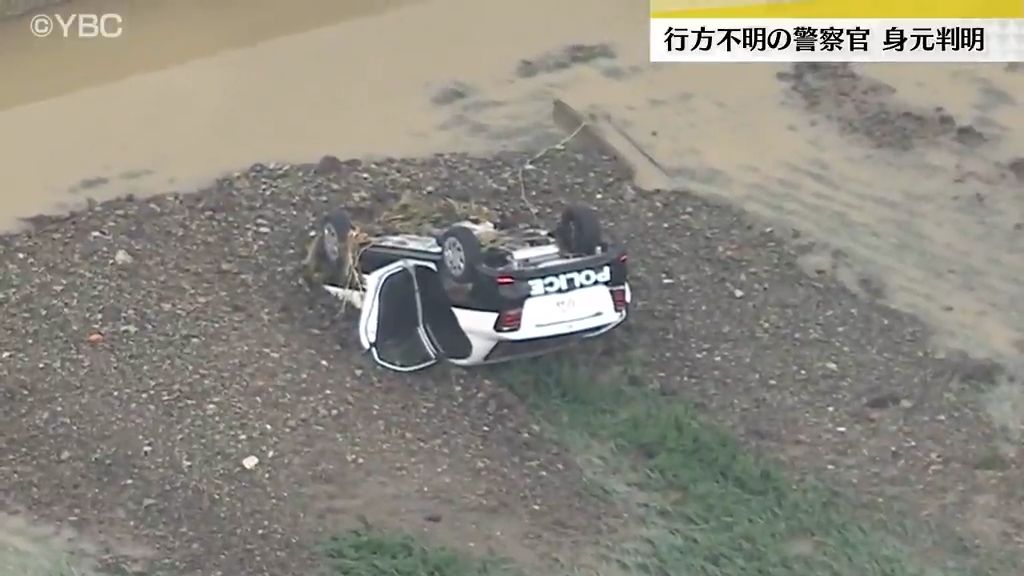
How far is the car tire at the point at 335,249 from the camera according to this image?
456 centimetres

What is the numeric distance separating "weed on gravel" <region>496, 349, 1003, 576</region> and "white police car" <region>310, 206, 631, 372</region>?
0.69ft

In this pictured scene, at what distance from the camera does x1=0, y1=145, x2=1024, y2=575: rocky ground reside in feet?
12.9

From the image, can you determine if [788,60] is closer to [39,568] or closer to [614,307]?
[614,307]

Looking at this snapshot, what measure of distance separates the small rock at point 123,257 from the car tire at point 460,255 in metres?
1.23

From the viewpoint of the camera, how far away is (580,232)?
4.34 meters

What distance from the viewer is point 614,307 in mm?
4141

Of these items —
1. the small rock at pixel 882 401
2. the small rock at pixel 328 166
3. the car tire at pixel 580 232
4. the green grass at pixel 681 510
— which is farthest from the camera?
the small rock at pixel 328 166

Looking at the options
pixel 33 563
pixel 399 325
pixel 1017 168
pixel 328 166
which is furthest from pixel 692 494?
pixel 1017 168

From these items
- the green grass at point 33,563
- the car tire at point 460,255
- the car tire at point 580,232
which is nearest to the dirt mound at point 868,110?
the car tire at point 580,232

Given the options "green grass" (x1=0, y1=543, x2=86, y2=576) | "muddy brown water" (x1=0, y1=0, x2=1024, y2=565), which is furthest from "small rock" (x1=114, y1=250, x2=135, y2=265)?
"green grass" (x1=0, y1=543, x2=86, y2=576)

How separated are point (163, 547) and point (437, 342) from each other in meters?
1.07

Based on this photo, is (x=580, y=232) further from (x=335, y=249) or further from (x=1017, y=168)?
(x=1017, y=168)

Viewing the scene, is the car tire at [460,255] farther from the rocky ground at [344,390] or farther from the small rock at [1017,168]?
the small rock at [1017,168]

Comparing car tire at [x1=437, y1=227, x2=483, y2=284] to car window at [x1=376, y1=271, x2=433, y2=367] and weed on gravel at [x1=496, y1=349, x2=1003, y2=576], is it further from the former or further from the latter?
weed on gravel at [x1=496, y1=349, x2=1003, y2=576]
